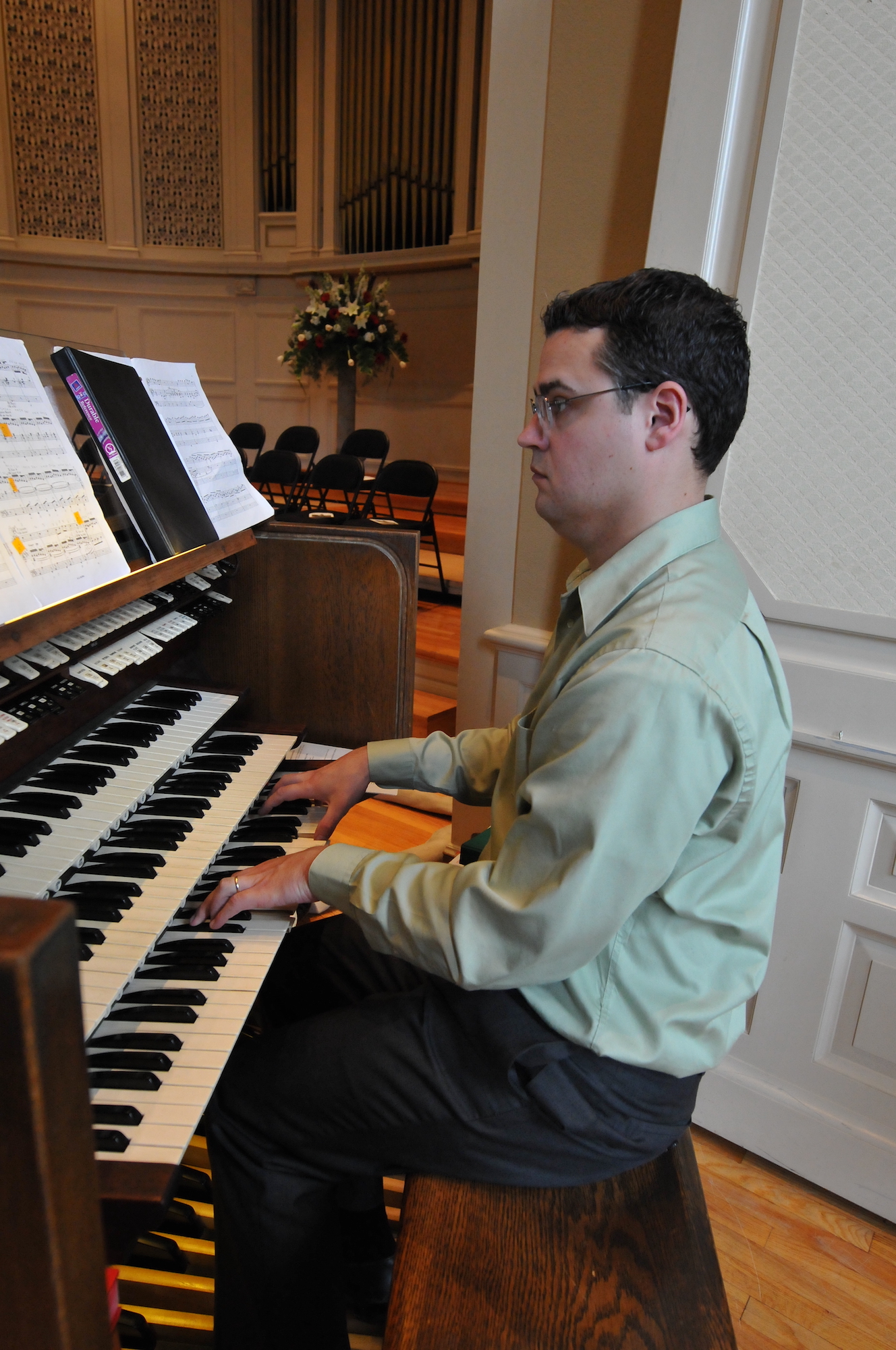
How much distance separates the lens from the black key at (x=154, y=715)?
1.42 m

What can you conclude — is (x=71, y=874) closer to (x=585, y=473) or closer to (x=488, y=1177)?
(x=488, y=1177)

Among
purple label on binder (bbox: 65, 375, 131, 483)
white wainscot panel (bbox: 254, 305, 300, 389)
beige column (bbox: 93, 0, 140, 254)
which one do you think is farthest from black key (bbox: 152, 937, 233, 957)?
beige column (bbox: 93, 0, 140, 254)

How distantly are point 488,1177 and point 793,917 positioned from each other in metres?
0.99

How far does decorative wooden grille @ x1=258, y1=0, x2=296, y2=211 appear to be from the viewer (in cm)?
712

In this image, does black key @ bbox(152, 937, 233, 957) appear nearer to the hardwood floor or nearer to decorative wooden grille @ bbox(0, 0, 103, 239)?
the hardwood floor

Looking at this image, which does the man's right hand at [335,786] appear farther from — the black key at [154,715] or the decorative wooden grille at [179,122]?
the decorative wooden grille at [179,122]

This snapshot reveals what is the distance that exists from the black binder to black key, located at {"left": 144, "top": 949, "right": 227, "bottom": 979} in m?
0.59

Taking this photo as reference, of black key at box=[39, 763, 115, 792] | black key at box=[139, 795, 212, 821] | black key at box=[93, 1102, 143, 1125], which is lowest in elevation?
black key at box=[139, 795, 212, 821]

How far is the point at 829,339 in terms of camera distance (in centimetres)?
156

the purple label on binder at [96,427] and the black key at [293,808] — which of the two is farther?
the black key at [293,808]

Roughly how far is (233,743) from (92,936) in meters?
0.59

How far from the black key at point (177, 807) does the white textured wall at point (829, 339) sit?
1143mm

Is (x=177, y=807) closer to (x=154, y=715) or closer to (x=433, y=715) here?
(x=154, y=715)

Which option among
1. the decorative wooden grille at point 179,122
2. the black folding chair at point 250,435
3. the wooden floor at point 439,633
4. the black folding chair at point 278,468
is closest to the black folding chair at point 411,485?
the wooden floor at point 439,633
